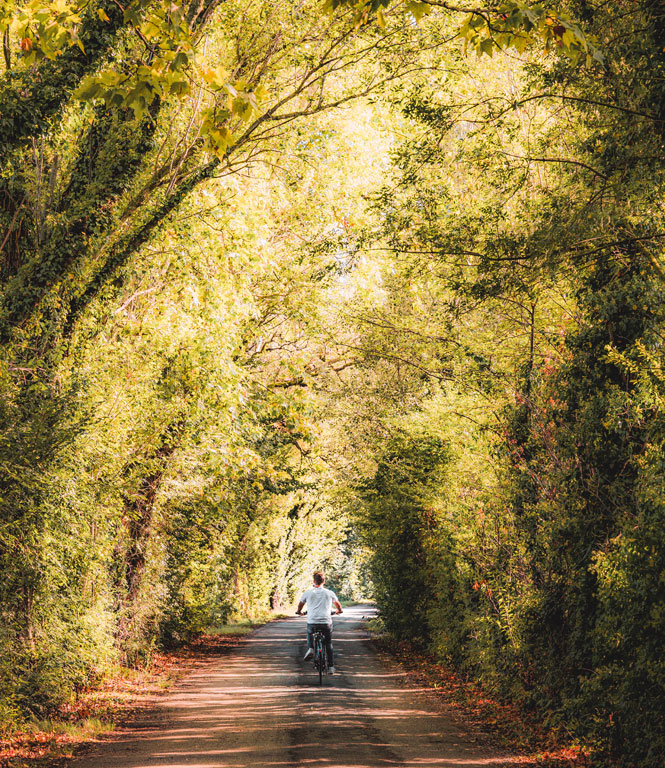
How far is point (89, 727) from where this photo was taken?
9828mm

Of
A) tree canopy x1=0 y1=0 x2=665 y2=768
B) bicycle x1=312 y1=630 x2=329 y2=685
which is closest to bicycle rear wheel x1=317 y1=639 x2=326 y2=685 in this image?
bicycle x1=312 y1=630 x2=329 y2=685

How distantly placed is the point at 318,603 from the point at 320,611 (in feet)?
0.51

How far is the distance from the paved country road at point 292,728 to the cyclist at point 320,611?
656mm

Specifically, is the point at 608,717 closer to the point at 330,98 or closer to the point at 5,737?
the point at 5,737

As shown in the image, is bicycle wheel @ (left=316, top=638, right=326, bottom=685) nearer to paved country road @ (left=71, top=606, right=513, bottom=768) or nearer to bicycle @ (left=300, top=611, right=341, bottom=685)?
bicycle @ (left=300, top=611, right=341, bottom=685)

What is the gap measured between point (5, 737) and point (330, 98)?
10702 millimetres

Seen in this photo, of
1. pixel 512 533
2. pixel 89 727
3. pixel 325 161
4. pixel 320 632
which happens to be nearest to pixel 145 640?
pixel 320 632

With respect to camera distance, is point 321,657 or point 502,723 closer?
point 502,723

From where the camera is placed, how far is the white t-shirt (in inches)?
583

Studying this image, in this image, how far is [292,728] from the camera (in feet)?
31.3

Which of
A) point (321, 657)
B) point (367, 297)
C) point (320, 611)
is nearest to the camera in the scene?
point (321, 657)

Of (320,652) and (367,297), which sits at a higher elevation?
(367,297)

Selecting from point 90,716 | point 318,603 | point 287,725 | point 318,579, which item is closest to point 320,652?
point 318,603

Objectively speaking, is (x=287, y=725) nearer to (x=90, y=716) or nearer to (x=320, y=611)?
(x=90, y=716)
